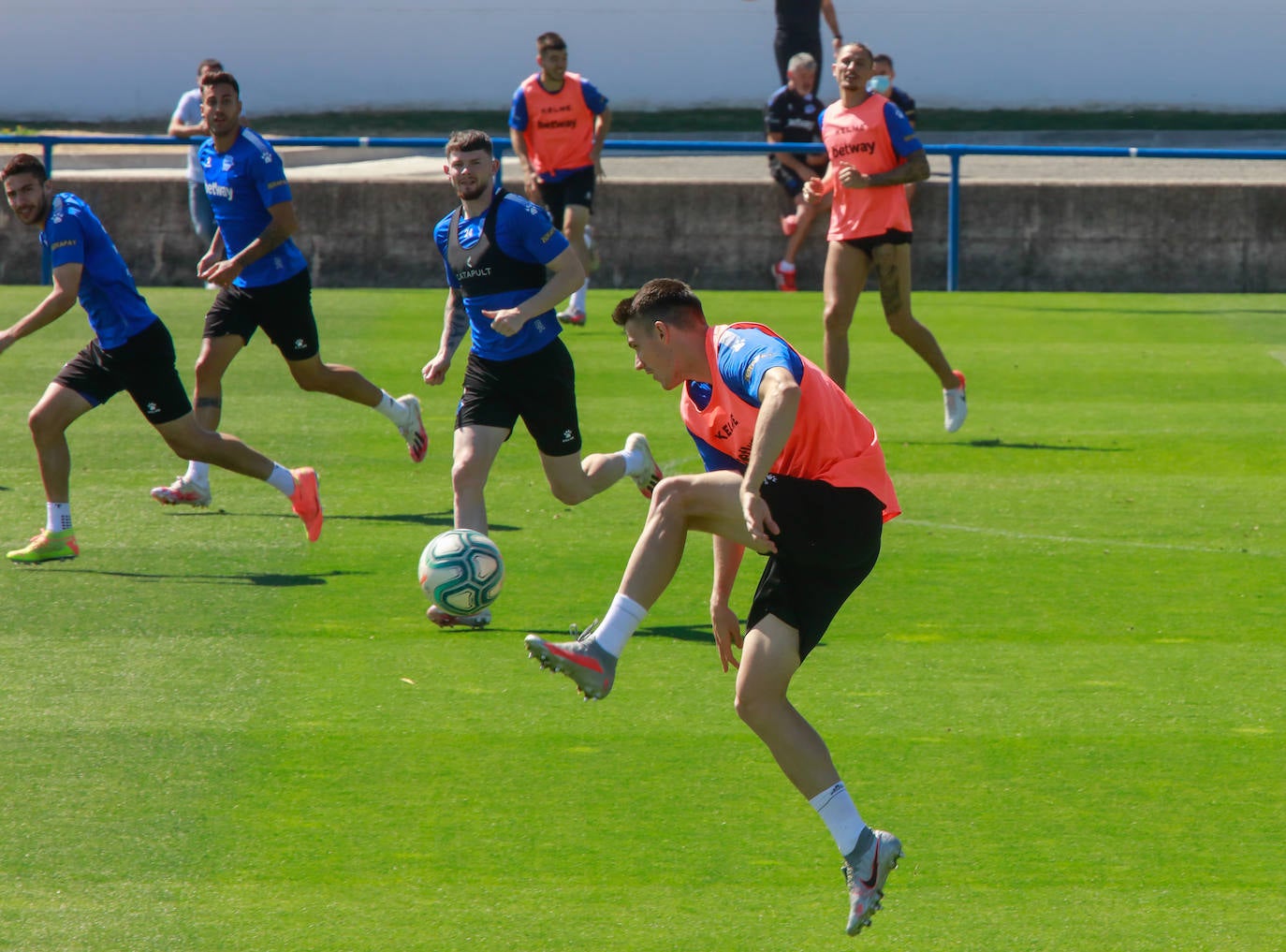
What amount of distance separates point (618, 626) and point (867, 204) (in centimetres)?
675

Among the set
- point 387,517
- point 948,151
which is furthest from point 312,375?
point 948,151

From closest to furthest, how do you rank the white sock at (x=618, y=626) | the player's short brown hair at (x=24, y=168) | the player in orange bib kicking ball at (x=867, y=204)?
the white sock at (x=618, y=626) → the player's short brown hair at (x=24, y=168) → the player in orange bib kicking ball at (x=867, y=204)

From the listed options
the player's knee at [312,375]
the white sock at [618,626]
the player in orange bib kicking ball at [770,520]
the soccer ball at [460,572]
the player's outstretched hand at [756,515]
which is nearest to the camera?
the player's outstretched hand at [756,515]

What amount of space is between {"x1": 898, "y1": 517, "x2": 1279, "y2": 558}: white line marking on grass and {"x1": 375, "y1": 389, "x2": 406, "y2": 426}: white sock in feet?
9.51

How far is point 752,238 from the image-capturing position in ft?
67.5

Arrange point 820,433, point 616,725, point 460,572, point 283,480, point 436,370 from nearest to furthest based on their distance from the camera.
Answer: point 820,433, point 616,725, point 460,572, point 436,370, point 283,480

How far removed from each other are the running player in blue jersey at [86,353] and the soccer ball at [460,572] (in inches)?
77.4

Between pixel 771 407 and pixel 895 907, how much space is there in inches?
60.1

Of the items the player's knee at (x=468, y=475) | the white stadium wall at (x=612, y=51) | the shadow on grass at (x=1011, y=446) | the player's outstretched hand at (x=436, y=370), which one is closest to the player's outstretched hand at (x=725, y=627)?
the player's knee at (x=468, y=475)

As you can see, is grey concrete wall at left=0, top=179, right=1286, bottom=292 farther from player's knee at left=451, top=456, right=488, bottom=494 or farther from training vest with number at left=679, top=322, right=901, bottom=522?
training vest with number at left=679, top=322, right=901, bottom=522

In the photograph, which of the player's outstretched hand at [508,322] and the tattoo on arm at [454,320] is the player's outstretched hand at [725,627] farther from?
the tattoo on arm at [454,320]

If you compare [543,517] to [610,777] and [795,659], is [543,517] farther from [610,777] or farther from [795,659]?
[795,659]

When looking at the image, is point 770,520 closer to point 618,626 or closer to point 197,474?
point 618,626

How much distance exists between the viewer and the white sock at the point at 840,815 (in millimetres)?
5305
